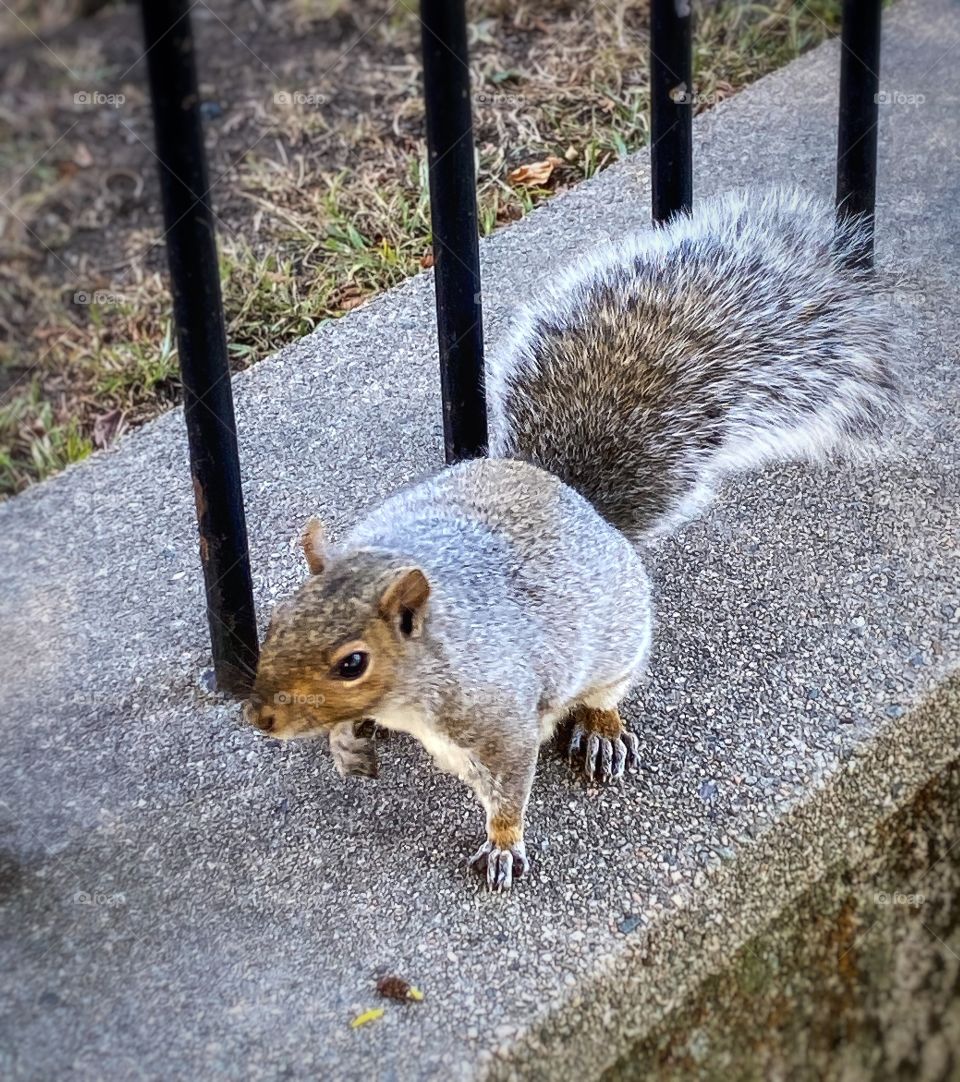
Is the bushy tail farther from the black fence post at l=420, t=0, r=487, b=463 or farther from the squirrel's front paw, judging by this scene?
the squirrel's front paw

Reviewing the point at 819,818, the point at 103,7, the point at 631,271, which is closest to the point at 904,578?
the point at 819,818

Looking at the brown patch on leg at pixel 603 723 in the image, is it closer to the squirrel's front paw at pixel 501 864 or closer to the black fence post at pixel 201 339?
the squirrel's front paw at pixel 501 864

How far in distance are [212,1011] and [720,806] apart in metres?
0.69

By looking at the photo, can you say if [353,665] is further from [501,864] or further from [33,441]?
[33,441]

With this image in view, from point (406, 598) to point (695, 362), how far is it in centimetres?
69

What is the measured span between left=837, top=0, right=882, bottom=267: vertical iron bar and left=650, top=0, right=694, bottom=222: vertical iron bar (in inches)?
10.5

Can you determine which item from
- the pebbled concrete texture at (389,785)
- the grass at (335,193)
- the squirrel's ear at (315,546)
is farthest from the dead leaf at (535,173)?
the squirrel's ear at (315,546)

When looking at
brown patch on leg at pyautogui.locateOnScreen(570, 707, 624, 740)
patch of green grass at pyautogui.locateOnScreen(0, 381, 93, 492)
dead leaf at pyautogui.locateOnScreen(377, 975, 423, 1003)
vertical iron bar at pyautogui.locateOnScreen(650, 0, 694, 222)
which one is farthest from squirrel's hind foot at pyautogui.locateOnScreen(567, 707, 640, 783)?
patch of green grass at pyautogui.locateOnScreen(0, 381, 93, 492)

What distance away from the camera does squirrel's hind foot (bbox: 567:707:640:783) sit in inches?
70.7

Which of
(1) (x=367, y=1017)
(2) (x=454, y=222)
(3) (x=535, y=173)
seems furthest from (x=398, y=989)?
(3) (x=535, y=173)

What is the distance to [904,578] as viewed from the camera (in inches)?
81.3

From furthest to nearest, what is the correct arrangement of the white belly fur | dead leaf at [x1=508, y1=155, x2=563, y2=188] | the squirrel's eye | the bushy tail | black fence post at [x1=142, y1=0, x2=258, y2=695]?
dead leaf at [x1=508, y1=155, x2=563, y2=188] < the bushy tail < the white belly fur < the squirrel's eye < black fence post at [x1=142, y1=0, x2=258, y2=695]

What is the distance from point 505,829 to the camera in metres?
1.64

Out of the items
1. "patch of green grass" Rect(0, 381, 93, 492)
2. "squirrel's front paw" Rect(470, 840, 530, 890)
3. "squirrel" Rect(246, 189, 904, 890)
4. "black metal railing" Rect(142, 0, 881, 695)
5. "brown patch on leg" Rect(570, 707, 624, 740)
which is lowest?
"patch of green grass" Rect(0, 381, 93, 492)
